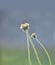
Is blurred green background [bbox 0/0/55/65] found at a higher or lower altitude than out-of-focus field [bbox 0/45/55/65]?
higher

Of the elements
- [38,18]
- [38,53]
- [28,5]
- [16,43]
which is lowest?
[38,53]

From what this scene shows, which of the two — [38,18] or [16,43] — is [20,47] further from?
[38,18]

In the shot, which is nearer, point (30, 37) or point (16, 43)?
point (30, 37)

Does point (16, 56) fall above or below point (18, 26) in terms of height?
below

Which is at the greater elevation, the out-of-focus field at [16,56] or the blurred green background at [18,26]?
the blurred green background at [18,26]

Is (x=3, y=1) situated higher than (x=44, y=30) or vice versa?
(x=3, y=1)

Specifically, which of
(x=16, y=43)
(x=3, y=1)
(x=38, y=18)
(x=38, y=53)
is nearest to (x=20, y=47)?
(x=16, y=43)

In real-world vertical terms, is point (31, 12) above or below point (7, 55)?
above

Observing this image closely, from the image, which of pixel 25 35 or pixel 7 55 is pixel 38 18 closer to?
pixel 25 35

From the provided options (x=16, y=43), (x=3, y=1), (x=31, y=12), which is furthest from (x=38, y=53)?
(x=3, y=1)
